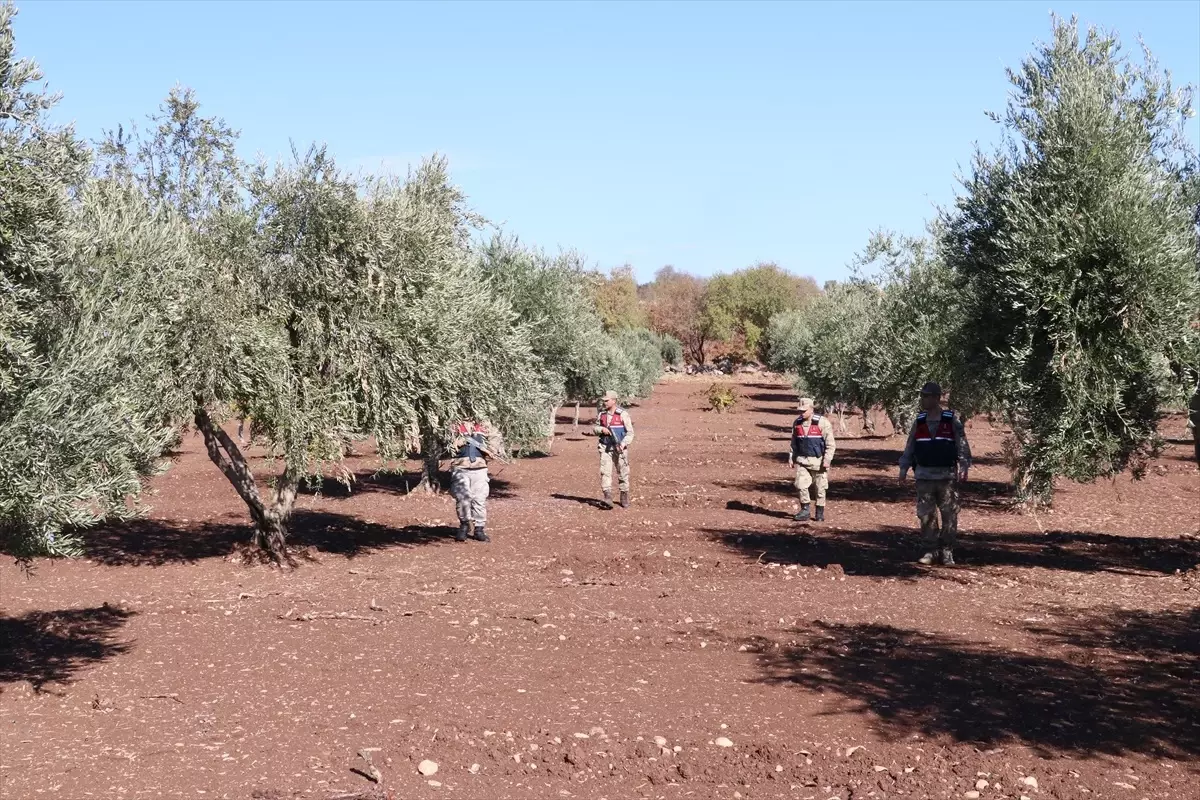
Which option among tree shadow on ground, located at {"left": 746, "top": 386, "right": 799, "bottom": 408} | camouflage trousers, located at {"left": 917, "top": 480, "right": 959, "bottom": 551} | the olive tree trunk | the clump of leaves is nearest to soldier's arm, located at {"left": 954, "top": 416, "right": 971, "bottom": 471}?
camouflage trousers, located at {"left": 917, "top": 480, "right": 959, "bottom": 551}

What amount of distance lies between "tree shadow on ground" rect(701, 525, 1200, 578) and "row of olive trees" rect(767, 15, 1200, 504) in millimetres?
1515

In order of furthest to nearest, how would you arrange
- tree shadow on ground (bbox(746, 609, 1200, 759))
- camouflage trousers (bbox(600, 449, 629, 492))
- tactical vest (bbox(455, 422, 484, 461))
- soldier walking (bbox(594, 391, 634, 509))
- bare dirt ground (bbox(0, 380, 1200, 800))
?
camouflage trousers (bbox(600, 449, 629, 492))
soldier walking (bbox(594, 391, 634, 509))
tactical vest (bbox(455, 422, 484, 461))
tree shadow on ground (bbox(746, 609, 1200, 759))
bare dirt ground (bbox(0, 380, 1200, 800))

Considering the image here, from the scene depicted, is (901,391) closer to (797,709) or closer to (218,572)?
(218,572)

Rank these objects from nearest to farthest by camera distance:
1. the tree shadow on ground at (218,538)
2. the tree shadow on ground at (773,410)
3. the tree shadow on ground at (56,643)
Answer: the tree shadow on ground at (56,643) → the tree shadow on ground at (218,538) → the tree shadow on ground at (773,410)

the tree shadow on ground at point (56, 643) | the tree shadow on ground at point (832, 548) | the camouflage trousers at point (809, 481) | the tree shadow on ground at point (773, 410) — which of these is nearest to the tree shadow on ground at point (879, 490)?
the camouflage trousers at point (809, 481)

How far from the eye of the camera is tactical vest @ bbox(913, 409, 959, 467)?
13.5 meters

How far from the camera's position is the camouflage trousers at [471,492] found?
1645 cm

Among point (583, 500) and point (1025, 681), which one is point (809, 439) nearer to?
point (583, 500)

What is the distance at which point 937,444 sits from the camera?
13.6 metres

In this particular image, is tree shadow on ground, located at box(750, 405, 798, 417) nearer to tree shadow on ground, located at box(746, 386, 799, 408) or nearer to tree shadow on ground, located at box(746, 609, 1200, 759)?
tree shadow on ground, located at box(746, 386, 799, 408)

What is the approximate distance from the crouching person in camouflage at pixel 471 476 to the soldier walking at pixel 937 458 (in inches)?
227

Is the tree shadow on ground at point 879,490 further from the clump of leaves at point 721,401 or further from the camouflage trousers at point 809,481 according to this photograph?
the clump of leaves at point 721,401

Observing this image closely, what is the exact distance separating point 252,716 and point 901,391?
19731 millimetres

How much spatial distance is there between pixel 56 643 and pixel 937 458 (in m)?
9.45
